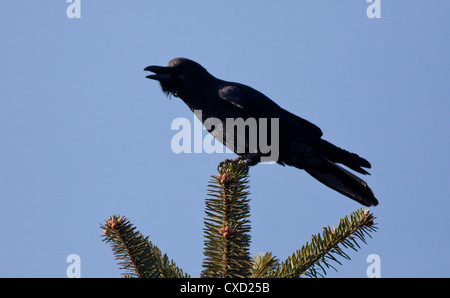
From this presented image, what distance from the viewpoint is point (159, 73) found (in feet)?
22.7

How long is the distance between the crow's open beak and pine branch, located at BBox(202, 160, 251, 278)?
3667mm

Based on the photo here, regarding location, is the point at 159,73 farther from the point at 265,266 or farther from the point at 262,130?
the point at 265,266

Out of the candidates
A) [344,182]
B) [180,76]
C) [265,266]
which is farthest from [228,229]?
[180,76]

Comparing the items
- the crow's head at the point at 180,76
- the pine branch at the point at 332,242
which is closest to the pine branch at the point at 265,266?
→ the pine branch at the point at 332,242

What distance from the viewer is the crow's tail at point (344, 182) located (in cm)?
575

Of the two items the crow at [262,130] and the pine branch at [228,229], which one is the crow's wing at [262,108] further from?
the pine branch at [228,229]

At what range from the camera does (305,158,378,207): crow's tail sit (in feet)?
18.9

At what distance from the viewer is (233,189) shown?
3229 mm

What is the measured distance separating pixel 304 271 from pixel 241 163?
1.00 m

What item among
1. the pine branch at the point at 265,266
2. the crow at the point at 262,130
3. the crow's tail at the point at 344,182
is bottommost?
the pine branch at the point at 265,266

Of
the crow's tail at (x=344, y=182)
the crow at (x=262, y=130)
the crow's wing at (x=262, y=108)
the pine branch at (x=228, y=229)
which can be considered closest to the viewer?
the pine branch at (x=228, y=229)

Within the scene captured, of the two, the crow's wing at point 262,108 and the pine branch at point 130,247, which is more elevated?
the crow's wing at point 262,108
